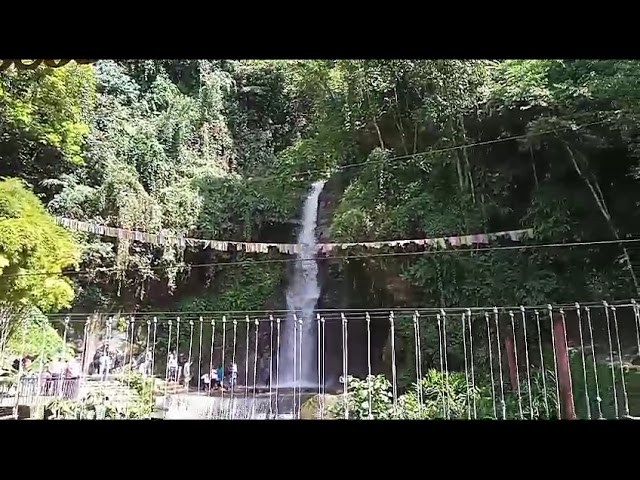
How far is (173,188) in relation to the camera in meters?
5.39

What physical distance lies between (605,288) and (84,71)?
4662mm

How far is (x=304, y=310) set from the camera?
520 centimetres

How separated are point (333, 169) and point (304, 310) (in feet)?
4.24

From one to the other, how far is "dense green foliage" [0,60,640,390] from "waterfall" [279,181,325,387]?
17cm

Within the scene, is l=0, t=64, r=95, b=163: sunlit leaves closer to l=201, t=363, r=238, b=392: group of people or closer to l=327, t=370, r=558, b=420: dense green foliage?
l=201, t=363, r=238, b=392: group of people

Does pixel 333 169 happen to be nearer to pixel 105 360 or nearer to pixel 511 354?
pixel 511 354

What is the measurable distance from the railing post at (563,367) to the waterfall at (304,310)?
6.11 ft

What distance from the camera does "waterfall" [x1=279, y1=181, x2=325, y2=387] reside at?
16.1ft

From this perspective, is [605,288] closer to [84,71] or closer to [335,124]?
[335,124]

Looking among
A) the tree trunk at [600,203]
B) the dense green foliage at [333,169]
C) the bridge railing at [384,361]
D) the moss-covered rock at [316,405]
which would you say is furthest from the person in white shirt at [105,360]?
the tree trunk at [600,203]

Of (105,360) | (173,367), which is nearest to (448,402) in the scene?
(173,367)
